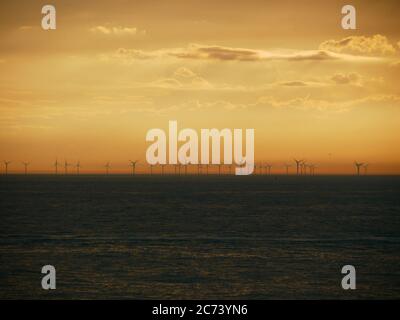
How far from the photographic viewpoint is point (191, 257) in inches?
2375

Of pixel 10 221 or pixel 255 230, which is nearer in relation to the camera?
pixel 255 230

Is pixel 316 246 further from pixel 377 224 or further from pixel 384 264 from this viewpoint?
pixel 377 224

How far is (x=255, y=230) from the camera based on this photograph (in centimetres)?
8669

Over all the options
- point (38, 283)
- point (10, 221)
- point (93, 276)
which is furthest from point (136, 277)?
point (10, 221)

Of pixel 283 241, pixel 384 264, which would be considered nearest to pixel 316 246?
pixel 283 241

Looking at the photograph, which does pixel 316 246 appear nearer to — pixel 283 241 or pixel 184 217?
pixel 283 241
